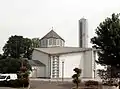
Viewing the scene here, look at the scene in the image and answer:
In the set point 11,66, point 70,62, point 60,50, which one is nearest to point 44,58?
point 60,50

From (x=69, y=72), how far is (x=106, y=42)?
1316 inches

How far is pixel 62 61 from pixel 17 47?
2191 centimetres

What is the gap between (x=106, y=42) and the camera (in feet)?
164

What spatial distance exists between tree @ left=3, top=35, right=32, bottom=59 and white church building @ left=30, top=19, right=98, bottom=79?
1023cm

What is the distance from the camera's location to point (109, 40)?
49125mm

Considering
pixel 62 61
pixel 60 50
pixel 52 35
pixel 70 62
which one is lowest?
pixel 70 62

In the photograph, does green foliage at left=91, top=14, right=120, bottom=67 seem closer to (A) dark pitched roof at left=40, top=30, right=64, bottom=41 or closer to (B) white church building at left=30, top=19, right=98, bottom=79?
(B) white church building at left=30, top=19, right=98, bottom=79

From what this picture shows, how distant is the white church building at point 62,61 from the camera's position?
266ft

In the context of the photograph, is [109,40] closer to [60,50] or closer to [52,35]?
[60,50]

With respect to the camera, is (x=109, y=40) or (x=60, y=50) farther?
(x=60, y=50)

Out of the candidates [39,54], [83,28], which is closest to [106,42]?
[39,54]

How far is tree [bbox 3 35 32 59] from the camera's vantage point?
97.1 meters

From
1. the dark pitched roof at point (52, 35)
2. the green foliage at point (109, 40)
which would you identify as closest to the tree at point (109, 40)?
the green foliage at point (109, 40)

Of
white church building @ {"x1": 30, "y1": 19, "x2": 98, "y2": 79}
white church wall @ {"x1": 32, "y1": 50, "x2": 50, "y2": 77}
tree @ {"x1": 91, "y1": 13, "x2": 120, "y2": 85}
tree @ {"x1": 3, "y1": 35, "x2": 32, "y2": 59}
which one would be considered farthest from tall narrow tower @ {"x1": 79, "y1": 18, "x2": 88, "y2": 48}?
tree @ {"x1": 91, "y1": 13, "x2": 120, "y2": 85}
